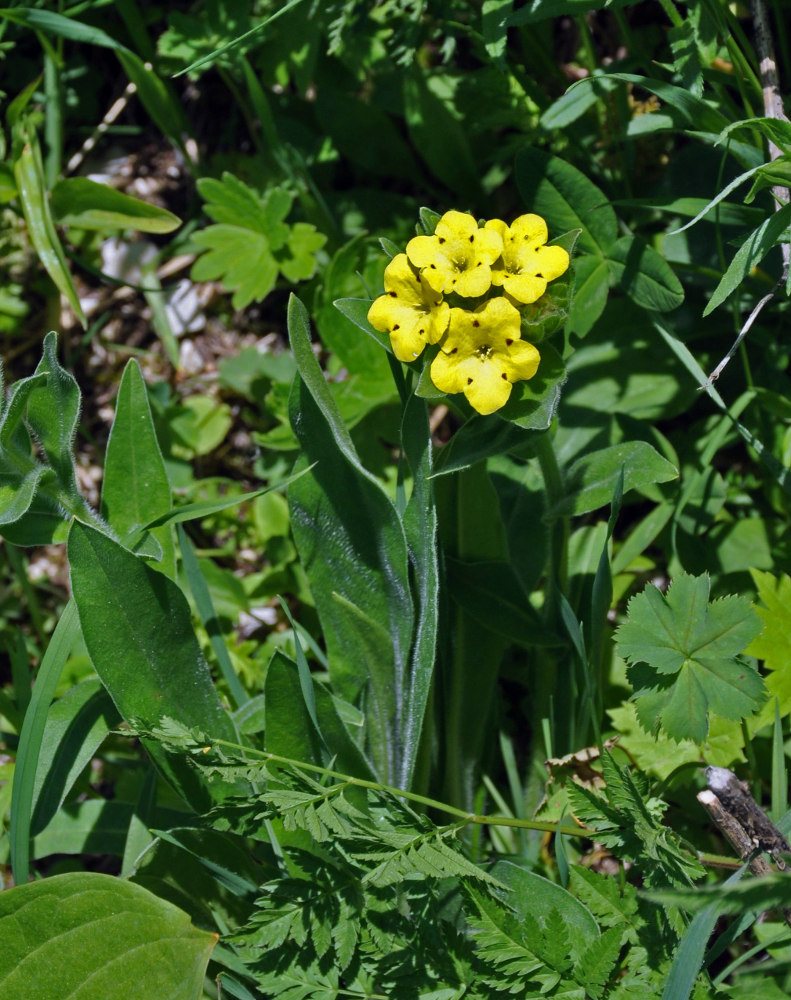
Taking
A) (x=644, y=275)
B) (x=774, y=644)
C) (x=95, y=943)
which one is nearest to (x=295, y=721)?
(x=95, y=943)

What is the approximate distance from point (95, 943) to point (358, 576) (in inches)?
33.5

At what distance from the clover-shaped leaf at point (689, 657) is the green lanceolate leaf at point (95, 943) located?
0.94m

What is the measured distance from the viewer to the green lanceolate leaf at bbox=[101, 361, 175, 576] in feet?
6.39

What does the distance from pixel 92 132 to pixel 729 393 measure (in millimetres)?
2308

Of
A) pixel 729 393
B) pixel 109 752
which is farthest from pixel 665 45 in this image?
pixel 109 752

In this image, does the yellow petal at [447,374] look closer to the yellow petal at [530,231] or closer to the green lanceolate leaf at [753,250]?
the yellow petal at [530,231]

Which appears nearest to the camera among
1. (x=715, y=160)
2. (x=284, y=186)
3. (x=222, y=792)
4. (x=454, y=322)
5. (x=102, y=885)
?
(x=454, y=322)

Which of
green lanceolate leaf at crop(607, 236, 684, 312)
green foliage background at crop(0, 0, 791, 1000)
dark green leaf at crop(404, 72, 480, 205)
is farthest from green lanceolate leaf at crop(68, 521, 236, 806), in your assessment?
dark green leaf at crop(404, 72, 480, 205)

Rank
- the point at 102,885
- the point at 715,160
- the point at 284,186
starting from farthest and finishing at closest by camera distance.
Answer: the point at 284,186 → the point at 715,160 → the point at 102,885

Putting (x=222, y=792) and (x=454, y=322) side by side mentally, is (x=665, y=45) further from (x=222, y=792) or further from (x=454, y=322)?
(x=222, y=792)

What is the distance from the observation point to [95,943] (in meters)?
1.68

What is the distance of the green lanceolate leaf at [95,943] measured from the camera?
165cm

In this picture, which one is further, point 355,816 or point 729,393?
point 729,393

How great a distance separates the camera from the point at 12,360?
124 inches
